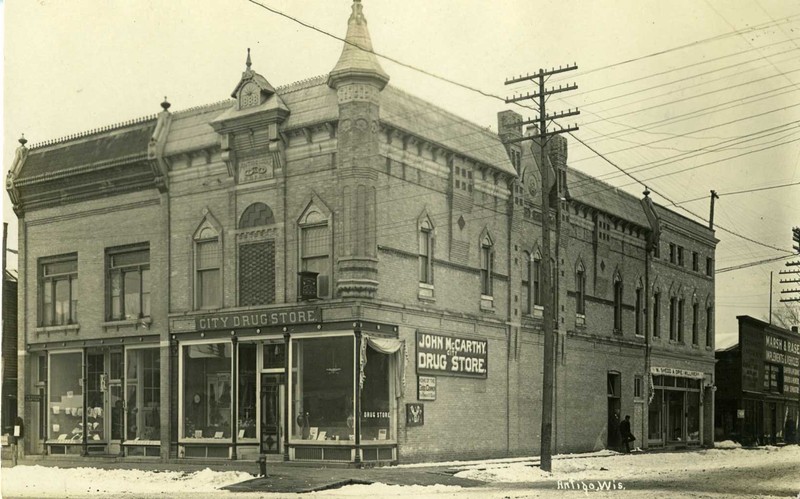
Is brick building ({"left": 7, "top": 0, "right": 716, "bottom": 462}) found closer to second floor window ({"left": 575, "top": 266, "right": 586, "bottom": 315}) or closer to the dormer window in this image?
the dormer window

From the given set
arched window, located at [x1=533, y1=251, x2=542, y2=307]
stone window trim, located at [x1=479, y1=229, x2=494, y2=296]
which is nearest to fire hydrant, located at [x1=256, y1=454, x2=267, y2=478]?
stone window trim, located at [x1=479, y1=229, x2=494, y2=296]

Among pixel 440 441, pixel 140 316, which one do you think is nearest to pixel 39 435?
pixel 140 316

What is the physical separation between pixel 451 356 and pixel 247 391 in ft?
11.7

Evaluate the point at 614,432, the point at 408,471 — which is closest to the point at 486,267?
the point at 408,471

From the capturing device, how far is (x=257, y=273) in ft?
58.4

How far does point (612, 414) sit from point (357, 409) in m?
5.52

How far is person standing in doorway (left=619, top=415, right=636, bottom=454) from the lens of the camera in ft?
66.7

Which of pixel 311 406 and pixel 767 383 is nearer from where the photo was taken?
pixel 311 406

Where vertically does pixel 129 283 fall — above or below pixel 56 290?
above

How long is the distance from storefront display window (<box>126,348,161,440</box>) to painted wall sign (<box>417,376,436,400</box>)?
179 inches

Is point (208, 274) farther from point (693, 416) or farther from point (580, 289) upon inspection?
point (693, 416)

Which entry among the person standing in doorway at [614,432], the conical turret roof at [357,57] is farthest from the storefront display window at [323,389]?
the person standing in doorway at [614,432]

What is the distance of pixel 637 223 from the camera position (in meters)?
19.4

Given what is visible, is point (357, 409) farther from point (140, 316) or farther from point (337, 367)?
point (140, 316)
